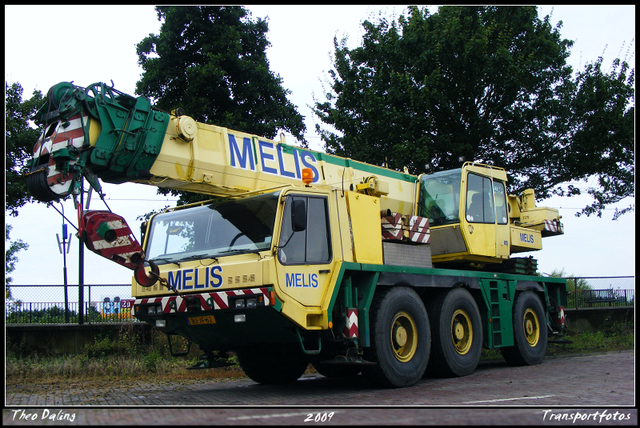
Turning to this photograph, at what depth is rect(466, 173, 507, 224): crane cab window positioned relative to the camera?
457 inches

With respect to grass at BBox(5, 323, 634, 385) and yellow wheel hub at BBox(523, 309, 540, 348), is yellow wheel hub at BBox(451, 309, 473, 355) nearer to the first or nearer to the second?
yellow wheel hub at BBox(523, 309, 540, 348)

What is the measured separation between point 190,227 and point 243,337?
1.79m

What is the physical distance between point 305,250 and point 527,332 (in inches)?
269

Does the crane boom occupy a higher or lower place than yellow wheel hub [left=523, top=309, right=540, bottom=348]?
higher

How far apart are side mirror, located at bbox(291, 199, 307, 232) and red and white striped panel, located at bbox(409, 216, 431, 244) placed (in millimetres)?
2545

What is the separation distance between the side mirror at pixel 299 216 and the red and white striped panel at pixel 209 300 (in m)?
0.91

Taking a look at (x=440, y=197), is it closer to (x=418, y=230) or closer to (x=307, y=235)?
(x=418, y=230)

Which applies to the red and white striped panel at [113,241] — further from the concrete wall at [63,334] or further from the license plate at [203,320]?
the concrete wall at [63,334]

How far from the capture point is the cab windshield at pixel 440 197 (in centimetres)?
1150

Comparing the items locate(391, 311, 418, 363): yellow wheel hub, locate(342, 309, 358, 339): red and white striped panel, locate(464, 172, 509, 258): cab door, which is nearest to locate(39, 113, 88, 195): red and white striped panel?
locate(342, 309, 358, 339): red and white striped panel

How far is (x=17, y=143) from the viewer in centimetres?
1392

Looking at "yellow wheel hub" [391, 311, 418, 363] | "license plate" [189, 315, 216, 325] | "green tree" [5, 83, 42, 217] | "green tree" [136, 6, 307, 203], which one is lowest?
"yellow wheel hub" [391, 311, 418, 363]

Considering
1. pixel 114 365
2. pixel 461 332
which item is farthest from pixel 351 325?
pixel 114 365

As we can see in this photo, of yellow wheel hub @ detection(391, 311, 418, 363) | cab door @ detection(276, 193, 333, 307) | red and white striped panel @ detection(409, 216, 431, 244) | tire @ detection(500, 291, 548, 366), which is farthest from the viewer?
tire @ detection(500, 291, 548, 366)
